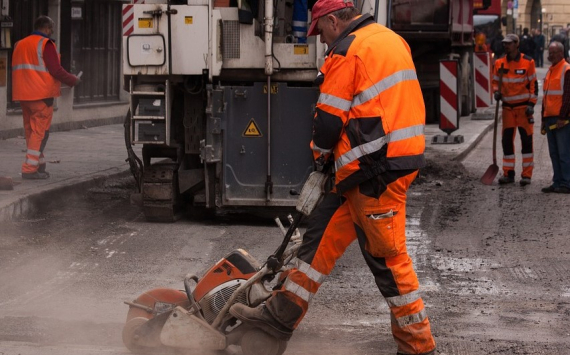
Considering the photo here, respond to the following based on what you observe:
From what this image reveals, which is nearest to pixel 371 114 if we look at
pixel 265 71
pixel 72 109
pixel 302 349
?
pixel 302 349

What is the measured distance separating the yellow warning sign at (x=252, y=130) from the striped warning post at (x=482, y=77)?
1205 cm

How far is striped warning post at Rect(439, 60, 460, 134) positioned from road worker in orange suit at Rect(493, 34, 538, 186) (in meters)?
3.65

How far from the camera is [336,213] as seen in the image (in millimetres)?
5559

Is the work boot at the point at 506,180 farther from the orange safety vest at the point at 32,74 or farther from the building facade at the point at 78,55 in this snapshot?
the building facade at the point at 78,55

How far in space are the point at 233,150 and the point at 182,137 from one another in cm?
66

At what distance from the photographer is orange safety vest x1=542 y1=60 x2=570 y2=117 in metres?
12.8

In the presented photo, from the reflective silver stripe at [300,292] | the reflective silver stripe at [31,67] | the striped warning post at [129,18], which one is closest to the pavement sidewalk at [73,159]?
the reflective silver stripe at [31,67]

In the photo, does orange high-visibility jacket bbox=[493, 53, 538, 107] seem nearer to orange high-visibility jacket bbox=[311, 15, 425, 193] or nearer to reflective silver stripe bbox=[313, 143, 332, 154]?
orange high-visibility jacket bbox=[311, 15, 425, 193]

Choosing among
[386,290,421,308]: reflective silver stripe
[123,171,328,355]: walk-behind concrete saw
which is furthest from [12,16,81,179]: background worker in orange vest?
[386,290,421,308]: reflective silver stripe

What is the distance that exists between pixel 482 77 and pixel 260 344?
16.6 metres

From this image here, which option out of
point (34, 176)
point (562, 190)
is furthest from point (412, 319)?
point (562, 190)

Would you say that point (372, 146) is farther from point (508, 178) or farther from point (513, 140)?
point (513, 140)

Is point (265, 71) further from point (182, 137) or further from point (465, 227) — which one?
point (465, 227)

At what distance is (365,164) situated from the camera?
535 cm
